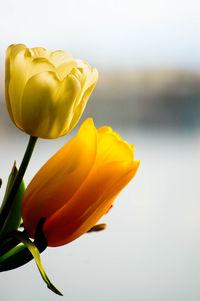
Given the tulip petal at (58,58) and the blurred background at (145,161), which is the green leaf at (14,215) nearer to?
the tulip petal at (58,58)

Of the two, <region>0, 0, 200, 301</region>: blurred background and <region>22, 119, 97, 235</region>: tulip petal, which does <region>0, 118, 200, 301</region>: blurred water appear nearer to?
<region>0, 0, 200, 301</region>: blurred background

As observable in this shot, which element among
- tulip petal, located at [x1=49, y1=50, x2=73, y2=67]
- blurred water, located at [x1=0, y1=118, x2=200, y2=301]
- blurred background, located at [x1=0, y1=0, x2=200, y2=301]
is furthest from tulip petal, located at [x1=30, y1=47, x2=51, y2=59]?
blurred water, located at [x1=0, y1=118, x2=200, y2=301]

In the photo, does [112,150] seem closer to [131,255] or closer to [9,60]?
[9,60]

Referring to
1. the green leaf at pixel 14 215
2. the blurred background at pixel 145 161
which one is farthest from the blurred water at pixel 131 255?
the green leaf at pixel 14 215

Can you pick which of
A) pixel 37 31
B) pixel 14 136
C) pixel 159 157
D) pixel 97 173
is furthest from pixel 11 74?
pixel 159 157

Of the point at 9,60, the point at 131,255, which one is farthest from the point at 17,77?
the point at 131,255

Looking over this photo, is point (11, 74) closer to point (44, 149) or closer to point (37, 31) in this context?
point (37, 31)

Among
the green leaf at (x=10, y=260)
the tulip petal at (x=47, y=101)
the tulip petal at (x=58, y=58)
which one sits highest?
the tulip petal at (x=58, y=58)
